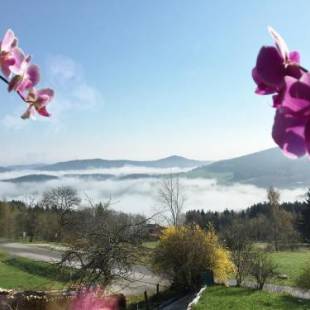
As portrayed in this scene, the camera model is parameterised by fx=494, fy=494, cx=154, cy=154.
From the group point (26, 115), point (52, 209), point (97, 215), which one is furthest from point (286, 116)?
point (52, 209)

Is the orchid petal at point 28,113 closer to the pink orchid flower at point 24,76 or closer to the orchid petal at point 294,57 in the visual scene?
the pink orchid flower at point 24,76

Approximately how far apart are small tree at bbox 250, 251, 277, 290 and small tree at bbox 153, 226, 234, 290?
4.11ft

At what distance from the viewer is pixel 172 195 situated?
153 feet

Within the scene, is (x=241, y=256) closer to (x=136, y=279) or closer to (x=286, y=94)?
(x=136, y=279)

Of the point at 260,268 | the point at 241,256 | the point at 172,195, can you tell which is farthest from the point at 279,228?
the point at 260,268

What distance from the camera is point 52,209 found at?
72.0 metres

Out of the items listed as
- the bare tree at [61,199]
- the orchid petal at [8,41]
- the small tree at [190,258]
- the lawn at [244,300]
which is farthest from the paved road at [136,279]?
the bare tree at [61,199]

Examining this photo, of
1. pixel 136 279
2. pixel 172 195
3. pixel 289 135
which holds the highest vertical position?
pixel 172 195

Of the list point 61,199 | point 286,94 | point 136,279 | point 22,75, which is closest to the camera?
point 286,94

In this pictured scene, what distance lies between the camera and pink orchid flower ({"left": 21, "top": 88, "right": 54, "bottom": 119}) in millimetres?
1053

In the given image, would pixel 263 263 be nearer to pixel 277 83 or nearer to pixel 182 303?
pixel 182 303

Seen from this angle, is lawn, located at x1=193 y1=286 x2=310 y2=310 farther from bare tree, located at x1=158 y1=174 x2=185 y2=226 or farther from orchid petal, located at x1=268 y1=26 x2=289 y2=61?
bare tree, located at x1=158 y1=174 x2=185 y2=226

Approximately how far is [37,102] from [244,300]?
19.3 meters

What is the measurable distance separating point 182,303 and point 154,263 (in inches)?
143
